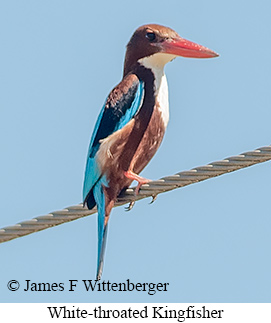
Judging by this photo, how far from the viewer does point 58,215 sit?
4.65 metres

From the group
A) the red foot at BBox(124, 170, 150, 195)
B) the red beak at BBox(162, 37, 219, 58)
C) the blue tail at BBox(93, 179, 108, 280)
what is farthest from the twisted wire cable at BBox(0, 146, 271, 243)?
the red beak at BBox(162, 37, 219, 58)

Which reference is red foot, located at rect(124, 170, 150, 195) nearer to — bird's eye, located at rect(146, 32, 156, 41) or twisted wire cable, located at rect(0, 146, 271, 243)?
twisted wire cable, located at rect(0, 146, 271, 243)

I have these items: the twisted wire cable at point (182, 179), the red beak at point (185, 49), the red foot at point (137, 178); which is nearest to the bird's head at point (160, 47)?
the red beak at point (185, 49)

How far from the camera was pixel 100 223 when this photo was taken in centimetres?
530

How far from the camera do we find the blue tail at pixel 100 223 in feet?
17.1

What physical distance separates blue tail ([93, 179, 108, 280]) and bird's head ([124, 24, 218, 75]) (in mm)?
876

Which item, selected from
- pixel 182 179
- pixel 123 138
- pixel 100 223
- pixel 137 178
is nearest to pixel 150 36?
pixel 123 138

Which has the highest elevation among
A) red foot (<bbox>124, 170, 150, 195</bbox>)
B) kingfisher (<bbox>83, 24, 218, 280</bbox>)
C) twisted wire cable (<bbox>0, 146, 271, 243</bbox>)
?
kingfisher (<bbox>83, 24, 218, 280</bbox>)

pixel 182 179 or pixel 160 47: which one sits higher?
pixel 160 47

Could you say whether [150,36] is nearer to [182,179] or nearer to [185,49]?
[185,49]

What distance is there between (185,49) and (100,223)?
1273 mm

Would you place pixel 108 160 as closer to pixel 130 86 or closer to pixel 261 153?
pixel 130 86

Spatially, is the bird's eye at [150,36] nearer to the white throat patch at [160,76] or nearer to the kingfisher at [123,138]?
the white throat patch at [160,76]

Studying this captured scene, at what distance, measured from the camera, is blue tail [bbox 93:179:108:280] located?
17.1ft
